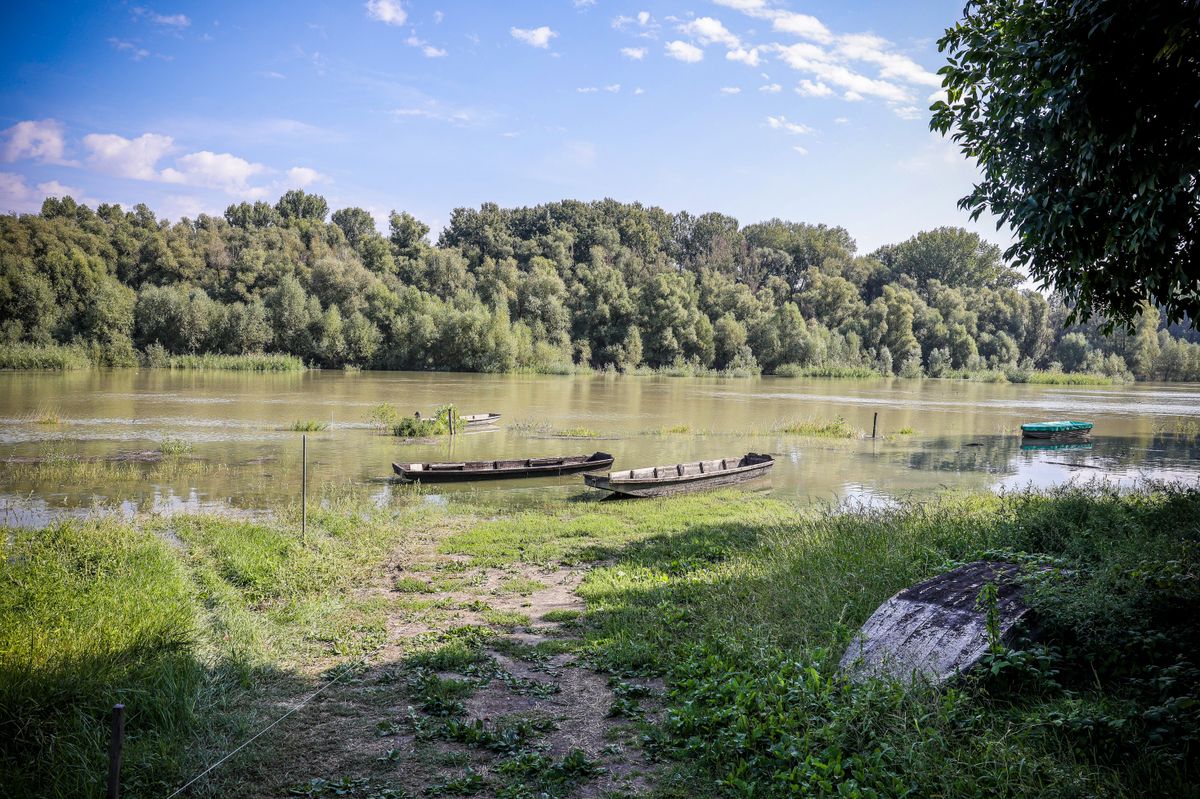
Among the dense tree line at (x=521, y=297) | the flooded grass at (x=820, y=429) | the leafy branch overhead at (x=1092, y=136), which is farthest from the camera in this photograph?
the dense tree line at (x=521, y=297)

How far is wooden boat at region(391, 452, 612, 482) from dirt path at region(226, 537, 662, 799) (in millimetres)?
11342

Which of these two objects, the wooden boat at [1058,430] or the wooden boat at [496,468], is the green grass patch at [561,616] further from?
the wooden boat at [1058,430]

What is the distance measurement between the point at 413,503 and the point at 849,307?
9946 centimetres

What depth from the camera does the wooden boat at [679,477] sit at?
1812 centimetres

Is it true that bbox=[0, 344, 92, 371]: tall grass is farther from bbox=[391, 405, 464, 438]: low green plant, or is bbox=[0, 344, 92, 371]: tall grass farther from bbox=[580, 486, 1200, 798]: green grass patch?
bbox=[580, 486, 1200, 798]: green grass patch

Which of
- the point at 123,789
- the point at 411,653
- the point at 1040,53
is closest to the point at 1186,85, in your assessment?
the point at 1040,53

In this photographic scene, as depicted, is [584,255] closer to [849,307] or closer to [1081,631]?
[849,307]

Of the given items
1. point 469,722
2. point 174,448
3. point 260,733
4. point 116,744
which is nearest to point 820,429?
point 174,448

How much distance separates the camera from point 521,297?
9281 centimetres

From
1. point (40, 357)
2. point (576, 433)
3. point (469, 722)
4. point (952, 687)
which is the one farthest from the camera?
point (40, 357)

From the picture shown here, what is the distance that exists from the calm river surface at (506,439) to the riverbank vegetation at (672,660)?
815 cm

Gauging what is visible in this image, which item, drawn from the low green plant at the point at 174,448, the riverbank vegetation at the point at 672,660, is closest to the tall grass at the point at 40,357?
the low green plant at the point at 174,448

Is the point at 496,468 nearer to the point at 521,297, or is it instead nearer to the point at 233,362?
the point at 233,362

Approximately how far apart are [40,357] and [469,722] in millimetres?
65455
